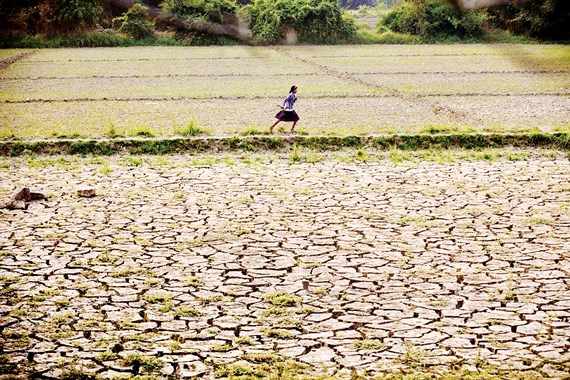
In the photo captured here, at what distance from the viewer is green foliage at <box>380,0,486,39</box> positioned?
111 ft

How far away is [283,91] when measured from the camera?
16.4 metres

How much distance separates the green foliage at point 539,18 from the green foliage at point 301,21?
719 centimetres

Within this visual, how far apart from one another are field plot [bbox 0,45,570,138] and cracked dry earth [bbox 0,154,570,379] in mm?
2926

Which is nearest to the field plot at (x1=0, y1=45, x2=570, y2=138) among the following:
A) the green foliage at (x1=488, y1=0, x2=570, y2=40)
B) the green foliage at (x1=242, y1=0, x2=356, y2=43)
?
the green foliage at (x1=488, y1=0, x2=570, y2=40)

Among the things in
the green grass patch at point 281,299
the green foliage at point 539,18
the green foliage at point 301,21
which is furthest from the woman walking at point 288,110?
the green foliage at point 539,18

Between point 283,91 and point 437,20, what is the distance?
2011 cm

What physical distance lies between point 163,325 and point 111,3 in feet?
112

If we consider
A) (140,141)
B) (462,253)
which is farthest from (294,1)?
(462,253)

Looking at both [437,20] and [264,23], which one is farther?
[437,20]

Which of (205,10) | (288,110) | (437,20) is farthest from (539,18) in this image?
(288,110)

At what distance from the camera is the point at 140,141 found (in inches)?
400

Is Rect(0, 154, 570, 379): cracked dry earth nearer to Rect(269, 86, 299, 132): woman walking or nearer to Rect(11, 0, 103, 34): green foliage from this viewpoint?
Rect(269, 86, 299, 132): woman walking

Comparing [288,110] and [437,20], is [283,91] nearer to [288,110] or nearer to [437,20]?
[288,110]

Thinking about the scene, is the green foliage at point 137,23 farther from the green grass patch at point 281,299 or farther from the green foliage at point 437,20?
the green grass patch at point 281,299
